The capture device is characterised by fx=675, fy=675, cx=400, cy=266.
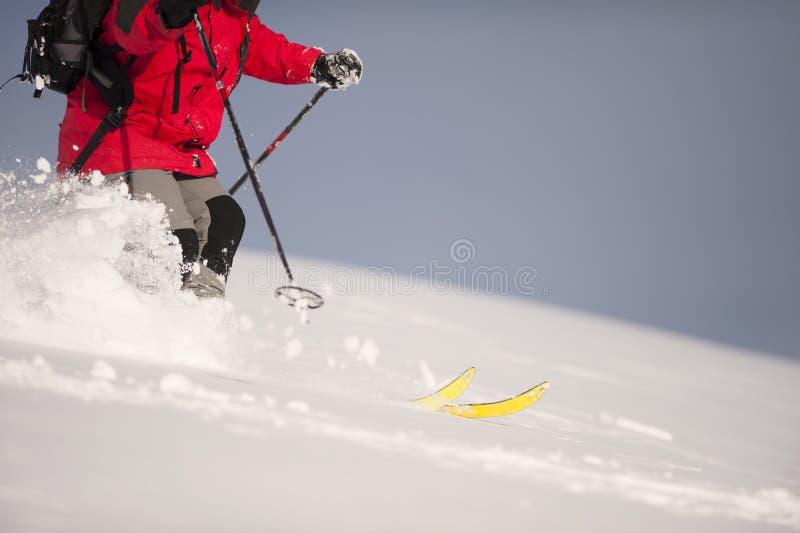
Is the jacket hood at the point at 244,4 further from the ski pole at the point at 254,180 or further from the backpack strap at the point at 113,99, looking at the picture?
the backpack strap at the point at 113,99

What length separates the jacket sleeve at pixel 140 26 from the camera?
2168 millimetres

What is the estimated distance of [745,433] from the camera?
10.9 ft

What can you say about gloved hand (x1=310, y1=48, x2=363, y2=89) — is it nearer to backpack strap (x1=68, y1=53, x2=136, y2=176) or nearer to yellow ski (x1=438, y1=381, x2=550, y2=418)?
backpack strap (x1=68, y1=53, x2=136, y2=176)

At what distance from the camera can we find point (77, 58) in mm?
2336

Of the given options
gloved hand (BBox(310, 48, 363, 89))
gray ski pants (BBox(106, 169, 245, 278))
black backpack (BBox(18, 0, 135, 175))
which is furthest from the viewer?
gloved hand (BBox(310, 48, 363, 89))

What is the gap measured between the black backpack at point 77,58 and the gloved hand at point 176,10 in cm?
32

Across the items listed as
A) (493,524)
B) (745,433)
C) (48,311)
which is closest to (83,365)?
(48,311)

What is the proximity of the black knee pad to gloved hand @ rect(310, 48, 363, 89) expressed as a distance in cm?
72

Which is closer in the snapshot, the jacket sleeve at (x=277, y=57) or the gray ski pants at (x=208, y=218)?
the gray ski pants at (x=208, y=218)

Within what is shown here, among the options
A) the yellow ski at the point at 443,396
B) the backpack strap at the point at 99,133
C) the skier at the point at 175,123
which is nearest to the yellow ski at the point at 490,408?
the yellow ski at the point at 443,396

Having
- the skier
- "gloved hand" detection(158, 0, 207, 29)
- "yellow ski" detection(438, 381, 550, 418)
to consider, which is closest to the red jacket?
the skier

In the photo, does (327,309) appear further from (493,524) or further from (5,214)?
(493,524)

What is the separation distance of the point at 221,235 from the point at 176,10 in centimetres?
92

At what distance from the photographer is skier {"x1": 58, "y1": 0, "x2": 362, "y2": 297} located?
236 centimetres
